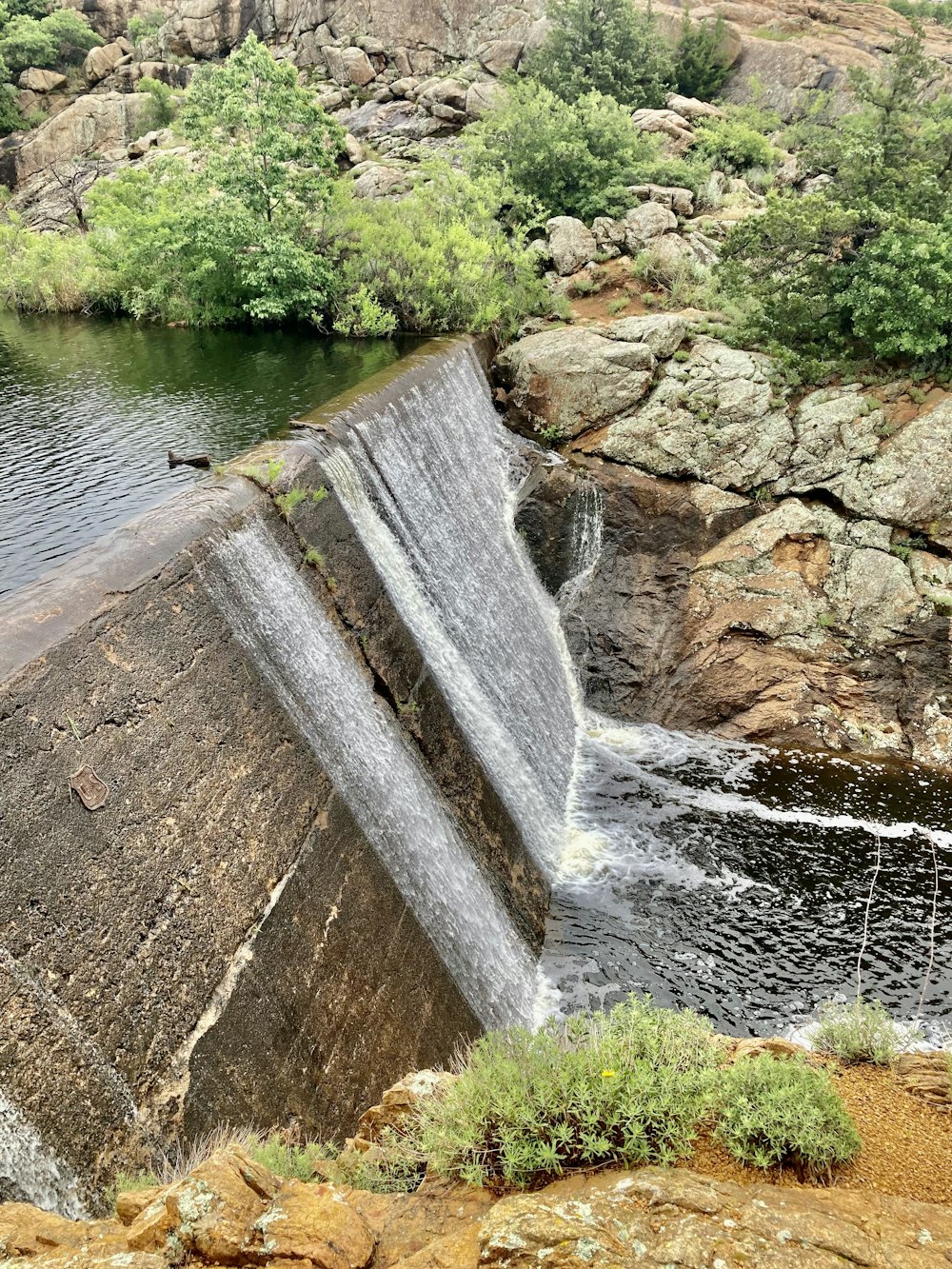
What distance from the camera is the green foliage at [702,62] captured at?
25.1m

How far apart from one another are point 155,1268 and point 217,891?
2.12 metres

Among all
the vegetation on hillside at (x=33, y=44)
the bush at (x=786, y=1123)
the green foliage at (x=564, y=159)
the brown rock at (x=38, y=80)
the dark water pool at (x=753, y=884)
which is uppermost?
the vegetation on hillside at (x=33, y=44)

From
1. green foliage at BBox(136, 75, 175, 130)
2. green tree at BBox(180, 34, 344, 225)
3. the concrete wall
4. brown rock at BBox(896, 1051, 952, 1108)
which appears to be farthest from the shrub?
green foliage at BBox(136, 75, 175, 130)

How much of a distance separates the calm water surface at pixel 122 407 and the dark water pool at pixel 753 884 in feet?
20.1

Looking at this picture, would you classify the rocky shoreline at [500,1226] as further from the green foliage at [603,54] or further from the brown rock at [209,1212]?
Answer: the green foliage at [603,54]

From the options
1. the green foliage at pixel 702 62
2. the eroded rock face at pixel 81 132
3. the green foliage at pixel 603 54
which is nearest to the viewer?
the green foliage at pixel 603 54

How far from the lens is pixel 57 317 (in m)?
17.9

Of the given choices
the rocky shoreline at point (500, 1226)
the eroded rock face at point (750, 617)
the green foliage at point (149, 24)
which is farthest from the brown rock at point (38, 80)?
the rocky shoreline at point (500, 1226)

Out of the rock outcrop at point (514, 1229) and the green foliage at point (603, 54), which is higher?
the green foliage at point (603, 54)

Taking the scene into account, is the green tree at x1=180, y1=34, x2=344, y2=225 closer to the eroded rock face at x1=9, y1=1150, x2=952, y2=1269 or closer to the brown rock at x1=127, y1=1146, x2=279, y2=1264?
the brown rock at x1=127, y1=1146, x2=279, y2=1264

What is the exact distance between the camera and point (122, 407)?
1095 centimetres

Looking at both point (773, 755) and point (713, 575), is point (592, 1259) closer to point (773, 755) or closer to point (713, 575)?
point (773, 755)

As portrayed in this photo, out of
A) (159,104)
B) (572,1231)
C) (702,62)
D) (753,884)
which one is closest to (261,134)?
(753,884)

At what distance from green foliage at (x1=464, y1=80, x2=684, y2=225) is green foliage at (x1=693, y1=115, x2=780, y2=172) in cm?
273
